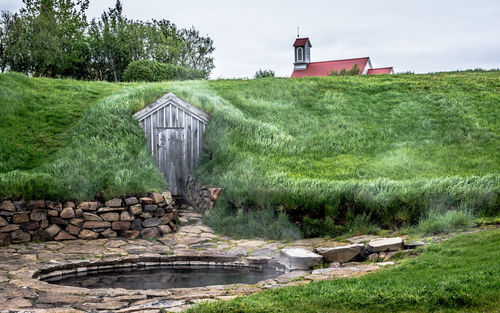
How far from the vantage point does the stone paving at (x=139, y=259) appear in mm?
5320

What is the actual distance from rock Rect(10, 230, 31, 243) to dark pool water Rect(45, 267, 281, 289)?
2618 millimetres

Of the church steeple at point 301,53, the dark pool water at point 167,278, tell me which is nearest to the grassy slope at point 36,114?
the dark pool water at point 167,278

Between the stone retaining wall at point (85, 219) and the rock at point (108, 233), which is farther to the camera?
the rock at point (108, 233)

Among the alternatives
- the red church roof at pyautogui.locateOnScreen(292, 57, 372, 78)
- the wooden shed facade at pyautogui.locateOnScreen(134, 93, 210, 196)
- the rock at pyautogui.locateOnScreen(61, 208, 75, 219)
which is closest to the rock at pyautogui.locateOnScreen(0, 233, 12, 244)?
the rock at pyautogui.locateOnScreen(61, 208, 75, 219)

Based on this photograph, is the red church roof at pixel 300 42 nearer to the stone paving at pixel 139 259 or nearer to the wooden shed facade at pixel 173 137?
the wooden shed facade at pixel 173 137

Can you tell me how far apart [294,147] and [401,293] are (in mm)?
8382

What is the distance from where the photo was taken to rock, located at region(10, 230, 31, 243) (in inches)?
364

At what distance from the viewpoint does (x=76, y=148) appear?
11.6 m

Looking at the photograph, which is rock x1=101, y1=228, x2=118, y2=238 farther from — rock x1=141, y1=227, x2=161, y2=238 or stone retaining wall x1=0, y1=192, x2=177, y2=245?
rock x1=141, y1=227, x2=161, y2=238

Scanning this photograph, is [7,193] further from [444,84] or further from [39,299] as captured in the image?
[444,84]

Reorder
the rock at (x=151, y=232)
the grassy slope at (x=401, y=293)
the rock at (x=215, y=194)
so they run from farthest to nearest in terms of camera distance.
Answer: the rock at (x=215, y=194)
the rock at (x=151, y=232)
the grassy slope at (x=401, y=293)

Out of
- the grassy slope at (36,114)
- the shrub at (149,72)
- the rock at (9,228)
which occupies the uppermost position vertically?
the shrub at (149,72)

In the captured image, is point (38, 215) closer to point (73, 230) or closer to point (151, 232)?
point (73, 230)

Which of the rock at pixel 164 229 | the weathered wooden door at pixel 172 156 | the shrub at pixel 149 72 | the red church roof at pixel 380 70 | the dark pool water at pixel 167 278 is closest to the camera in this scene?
the dark pool water at pixel 167 278
